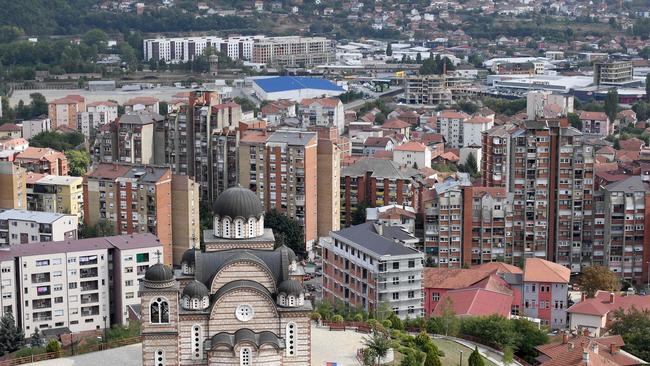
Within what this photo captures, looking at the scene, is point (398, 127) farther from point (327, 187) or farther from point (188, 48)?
point (188, 48)

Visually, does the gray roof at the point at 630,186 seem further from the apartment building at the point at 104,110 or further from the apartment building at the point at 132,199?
the apartment building at the point at 104,110

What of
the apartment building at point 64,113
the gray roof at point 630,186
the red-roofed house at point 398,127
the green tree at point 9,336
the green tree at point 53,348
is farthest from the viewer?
the apartment building at point 64,113

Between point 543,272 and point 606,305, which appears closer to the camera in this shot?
point 606,305

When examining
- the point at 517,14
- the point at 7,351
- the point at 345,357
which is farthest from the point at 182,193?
the point at 517,14

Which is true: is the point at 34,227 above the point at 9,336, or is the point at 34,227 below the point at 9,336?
above

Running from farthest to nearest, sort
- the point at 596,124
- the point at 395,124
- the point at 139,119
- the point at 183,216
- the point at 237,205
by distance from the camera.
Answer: the point at 596,124
the point at 395,124
the point at 139,119
the point at 183,216
the point at 237,205

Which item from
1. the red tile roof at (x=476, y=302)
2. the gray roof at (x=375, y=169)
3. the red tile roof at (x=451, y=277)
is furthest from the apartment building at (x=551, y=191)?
the red tile roof at (x=476, y=302)

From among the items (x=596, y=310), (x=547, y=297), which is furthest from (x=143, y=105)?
(x=596, y=310)
